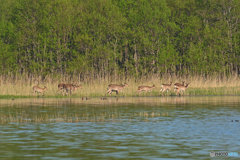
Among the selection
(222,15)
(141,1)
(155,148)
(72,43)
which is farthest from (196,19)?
(155,148)

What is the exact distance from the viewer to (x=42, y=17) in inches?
2714

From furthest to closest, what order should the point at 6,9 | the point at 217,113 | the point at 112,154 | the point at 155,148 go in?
the point at 6,9, the point at 217,113, the point at 155,148, the point at 112,154

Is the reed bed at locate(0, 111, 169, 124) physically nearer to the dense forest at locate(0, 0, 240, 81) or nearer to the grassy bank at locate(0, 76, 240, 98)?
the grassy bank at locate(0, 76, 240, 98)

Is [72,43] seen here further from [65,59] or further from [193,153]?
[193,153]

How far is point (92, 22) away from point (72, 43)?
5069mm

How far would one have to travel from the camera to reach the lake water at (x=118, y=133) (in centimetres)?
1309

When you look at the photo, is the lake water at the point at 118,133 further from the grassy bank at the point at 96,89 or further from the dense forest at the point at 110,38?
the dense forest at the point at 110,38

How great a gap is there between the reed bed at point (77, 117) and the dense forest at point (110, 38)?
37.7m

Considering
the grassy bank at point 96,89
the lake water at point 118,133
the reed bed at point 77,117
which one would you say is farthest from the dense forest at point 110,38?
the lake water at point 118,133

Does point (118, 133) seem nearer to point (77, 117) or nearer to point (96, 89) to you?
point (77, 117)

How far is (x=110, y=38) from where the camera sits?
68.0 metres

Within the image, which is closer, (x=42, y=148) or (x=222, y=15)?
(x=42, y=148)

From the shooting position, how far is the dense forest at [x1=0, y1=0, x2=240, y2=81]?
214 feet

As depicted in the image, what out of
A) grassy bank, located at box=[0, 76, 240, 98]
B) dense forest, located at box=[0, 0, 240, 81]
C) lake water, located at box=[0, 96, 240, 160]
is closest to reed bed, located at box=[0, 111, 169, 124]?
lake water, located at box=[0, 96, 240, 160]
